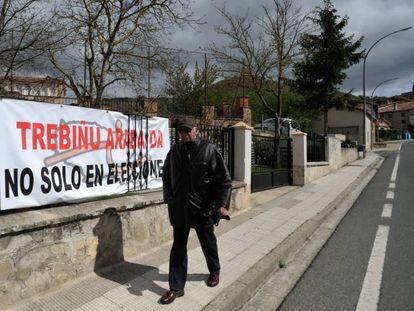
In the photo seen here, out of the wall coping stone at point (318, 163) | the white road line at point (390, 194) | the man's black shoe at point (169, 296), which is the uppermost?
the wall coping stone at point (318, 163)

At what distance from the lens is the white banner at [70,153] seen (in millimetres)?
3555

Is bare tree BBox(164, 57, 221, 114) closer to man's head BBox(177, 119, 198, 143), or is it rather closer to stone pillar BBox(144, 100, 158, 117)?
stone pillar BBox(144, 100, 158, 117)

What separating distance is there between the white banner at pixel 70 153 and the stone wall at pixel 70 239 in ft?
0.80

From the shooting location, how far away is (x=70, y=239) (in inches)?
148

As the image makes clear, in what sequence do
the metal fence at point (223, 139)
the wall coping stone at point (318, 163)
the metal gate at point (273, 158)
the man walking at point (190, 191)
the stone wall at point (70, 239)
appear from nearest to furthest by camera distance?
1. the stone wall at point (70, 239)
2. the man walking at point (190, 191)
3. the metal fence at point (223, 139)
4. the metal gate at point (273, 158)
5. the wall coping stone at point (318, 163)

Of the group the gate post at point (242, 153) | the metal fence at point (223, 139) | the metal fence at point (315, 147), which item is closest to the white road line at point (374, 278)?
the gate post at point (242, 153)

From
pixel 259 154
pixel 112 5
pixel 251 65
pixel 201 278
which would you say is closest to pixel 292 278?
pixel 201 278

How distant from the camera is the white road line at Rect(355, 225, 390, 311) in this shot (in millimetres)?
3582

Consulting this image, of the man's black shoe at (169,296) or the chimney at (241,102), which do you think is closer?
the man's black shoe at (169,296)

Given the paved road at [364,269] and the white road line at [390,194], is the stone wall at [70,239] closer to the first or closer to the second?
the paved road at [364,269]

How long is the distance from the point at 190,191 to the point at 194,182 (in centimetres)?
10

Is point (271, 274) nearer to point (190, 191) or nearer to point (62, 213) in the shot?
point (190, 191)

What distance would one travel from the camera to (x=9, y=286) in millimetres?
3223

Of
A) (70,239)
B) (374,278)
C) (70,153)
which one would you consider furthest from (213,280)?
(70,153)
